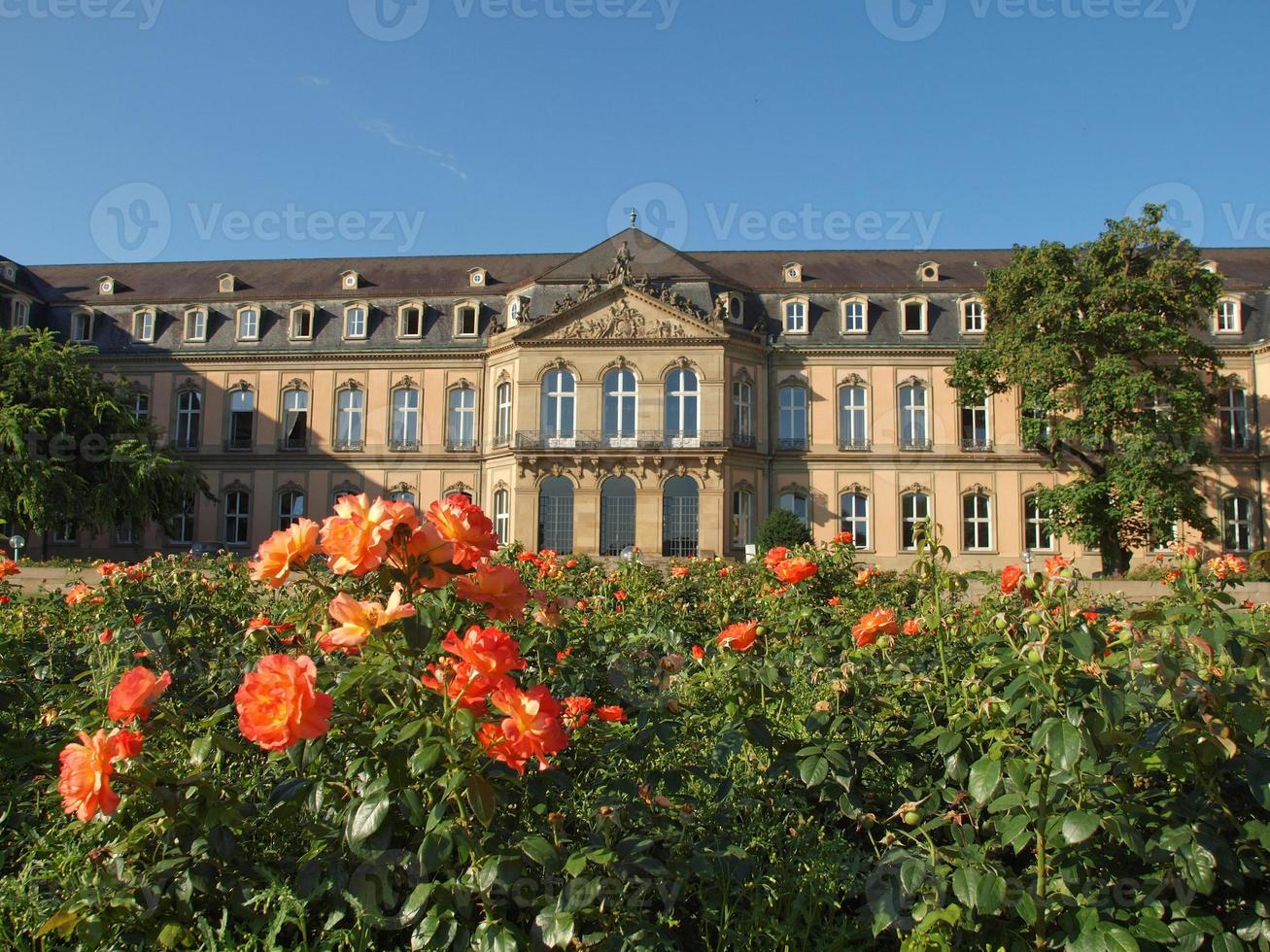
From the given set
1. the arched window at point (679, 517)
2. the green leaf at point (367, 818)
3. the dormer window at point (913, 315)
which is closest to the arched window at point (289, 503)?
the arched window at point (679, 517)

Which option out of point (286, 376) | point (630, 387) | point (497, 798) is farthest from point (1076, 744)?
point (286, 376)

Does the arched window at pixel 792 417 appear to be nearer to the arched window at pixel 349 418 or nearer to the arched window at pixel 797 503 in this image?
the arched window at pixel 797 503

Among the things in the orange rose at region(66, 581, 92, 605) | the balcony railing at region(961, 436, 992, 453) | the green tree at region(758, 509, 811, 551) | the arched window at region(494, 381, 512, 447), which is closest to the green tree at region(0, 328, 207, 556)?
the arched window at region(494, 381, 512, 447)

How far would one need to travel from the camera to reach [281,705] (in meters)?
2.25

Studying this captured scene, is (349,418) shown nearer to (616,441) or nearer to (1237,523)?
(616,441)

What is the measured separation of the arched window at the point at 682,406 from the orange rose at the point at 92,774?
30277 millimetres

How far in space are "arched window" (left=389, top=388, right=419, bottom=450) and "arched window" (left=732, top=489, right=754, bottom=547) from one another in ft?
41.7

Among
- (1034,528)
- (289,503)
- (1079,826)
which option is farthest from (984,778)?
(289,503)

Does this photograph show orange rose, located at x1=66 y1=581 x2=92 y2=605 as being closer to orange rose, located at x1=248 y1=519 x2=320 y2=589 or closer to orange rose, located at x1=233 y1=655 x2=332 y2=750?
orange rose, located at x1=248 y1=519 x2=320 y2=589

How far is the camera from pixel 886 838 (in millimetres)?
3121

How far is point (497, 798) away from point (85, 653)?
4078mm

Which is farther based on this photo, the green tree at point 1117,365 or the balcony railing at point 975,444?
the balcony railing at point 975,444

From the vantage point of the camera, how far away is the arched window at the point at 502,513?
32781 millimetres

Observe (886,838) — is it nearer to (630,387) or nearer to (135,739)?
(135,739)
